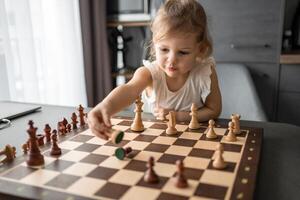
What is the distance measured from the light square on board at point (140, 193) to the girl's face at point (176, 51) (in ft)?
2.10

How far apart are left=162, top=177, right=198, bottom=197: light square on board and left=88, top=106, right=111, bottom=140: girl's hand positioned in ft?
0.91

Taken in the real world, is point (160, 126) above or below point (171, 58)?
below

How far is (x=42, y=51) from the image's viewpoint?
2320 mm

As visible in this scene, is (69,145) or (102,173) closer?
(102,173)

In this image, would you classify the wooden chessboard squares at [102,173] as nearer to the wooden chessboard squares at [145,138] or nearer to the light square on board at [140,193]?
the light square on board at [140,193]

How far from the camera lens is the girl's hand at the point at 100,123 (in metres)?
0.87

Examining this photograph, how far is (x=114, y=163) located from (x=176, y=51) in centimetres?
55

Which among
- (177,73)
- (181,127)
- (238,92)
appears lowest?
(238,92)

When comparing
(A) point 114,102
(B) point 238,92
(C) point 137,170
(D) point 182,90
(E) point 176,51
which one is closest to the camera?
(C) point 137,170

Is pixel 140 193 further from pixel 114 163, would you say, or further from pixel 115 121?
pixel 115 121

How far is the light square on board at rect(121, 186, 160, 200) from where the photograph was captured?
0.59 m

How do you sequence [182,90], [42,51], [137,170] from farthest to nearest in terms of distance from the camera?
[42,51] < [182,90] < [137,170]

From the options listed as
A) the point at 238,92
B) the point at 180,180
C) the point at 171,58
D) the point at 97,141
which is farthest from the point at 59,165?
the point at 238,92

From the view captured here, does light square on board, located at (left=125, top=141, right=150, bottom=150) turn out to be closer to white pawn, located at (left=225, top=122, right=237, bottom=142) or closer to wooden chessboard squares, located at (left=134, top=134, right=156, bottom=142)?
wooden chessboard squares, located at (left=134, top=134, right=156, bottom=142)
